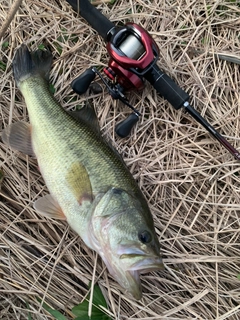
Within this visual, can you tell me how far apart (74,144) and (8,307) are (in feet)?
4.84

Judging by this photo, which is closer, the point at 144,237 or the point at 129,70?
the point at 144,237

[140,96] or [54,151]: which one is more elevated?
[54,151]

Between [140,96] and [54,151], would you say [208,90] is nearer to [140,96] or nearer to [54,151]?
[140,96]

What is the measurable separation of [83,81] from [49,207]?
107cm

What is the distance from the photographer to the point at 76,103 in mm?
3434

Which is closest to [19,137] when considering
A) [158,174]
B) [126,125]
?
[126,125]

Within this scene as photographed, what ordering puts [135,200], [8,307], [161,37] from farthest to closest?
[161,37] → [8,307] → [135,200]

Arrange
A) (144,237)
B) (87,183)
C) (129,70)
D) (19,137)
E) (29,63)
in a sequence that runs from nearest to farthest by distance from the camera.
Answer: (144,237) < (87,183) < (129,70) < (19,137) < (29,63)

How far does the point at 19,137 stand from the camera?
3.19 meters

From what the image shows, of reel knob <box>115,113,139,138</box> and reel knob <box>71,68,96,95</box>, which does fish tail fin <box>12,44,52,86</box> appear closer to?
reel knob <box>71,68,96,95</box>

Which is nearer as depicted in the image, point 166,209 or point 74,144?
point 74,144

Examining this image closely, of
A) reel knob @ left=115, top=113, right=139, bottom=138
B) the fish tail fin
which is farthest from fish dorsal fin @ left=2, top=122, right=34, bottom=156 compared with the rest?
reel knob @ left=115, top=113, right=139, bottom=138

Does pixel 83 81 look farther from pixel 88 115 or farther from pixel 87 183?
pixel 87 183

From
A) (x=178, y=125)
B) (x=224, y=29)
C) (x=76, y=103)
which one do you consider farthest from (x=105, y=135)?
(x=224, y=29)
